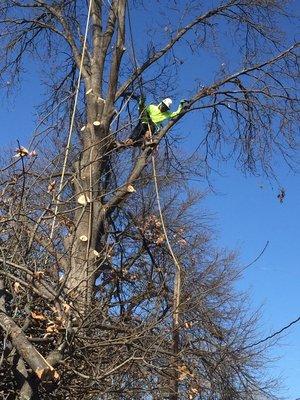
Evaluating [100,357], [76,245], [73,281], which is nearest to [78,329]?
[100,357]

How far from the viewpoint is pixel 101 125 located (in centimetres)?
845

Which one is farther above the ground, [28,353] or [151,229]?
[151,229]

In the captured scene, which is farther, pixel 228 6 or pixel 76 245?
pixel 228 6

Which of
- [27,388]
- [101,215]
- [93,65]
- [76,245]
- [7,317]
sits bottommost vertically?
[27,388]

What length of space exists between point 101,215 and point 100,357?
10.3 ft

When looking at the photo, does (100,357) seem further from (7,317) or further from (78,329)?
(7,317)

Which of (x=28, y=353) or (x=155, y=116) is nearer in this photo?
(x=28, y=353)

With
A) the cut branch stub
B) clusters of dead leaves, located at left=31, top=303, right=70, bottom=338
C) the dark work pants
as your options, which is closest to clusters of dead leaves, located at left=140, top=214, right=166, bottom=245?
the dark work pants

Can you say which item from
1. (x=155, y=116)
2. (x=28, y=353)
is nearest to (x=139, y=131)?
(x=155, y=116)

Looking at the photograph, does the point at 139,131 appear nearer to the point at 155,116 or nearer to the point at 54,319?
the point at 155,116

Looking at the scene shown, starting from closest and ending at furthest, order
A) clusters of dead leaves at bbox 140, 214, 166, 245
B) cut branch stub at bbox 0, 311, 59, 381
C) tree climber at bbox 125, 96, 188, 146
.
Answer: cut branch stub at bbox 0, 311, 59, 381
tree climber at bbox 125, 96, 188, 146
clusters of dead leaves at bbox 140, 214, 166, 245

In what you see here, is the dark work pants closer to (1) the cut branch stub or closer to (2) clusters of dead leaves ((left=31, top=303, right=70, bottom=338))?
(2) clusters of dead leaves ((left=31, top=303, right=70, bottom=338))

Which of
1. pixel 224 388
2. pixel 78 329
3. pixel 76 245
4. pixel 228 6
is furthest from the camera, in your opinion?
pixel 228 6

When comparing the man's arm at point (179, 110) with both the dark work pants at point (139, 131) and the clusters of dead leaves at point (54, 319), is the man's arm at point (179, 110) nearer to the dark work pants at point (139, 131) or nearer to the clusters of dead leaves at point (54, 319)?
the dark work pants at point (139, 131)
